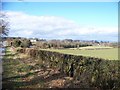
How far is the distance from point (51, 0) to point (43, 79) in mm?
3224

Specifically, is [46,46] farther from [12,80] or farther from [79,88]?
[79,88]

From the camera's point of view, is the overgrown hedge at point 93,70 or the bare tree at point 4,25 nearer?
the overgrown hedge at point 93,70

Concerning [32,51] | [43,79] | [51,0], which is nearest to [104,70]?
[51,0]

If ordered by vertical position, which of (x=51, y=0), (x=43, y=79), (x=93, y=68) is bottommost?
(x=43, y=79)

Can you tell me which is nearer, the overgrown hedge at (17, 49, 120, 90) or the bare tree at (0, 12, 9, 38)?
the overgrown hedge at (17, 49, 120, 90)

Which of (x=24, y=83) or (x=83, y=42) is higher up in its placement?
(x=83, y=42)

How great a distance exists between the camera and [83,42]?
11234 millimetres

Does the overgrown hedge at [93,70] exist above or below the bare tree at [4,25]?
below

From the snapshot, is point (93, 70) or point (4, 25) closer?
point (93, 70)

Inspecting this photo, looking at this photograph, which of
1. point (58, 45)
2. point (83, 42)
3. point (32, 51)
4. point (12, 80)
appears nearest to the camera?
point (12, 80)

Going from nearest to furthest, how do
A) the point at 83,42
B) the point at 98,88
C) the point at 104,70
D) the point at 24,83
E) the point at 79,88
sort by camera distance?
the point at 104,70 < the point at 98,88 < the point at 79,88 < the point at 24,83 < the point at 83,42

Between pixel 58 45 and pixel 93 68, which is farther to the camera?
pixel 58 45

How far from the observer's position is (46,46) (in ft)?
53.7

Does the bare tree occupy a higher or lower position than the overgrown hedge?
higher
